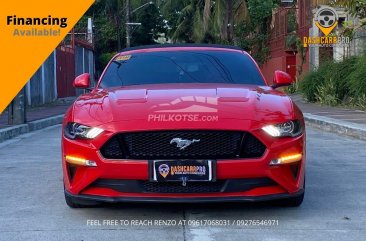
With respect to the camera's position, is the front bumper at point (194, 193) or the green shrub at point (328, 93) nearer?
the front bumper at point (194, 193)

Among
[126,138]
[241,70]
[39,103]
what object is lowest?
[39,103]

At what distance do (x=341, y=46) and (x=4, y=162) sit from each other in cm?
1970

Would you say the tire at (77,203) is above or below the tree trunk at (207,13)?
below

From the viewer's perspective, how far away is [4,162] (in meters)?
8.88

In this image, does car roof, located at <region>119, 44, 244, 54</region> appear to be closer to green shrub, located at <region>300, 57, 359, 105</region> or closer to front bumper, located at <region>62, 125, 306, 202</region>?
front bumper, located at <region>62, 125, 306, 202</region>

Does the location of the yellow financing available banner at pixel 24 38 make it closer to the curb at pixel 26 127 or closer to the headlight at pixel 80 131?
the curb at pixel 26 127

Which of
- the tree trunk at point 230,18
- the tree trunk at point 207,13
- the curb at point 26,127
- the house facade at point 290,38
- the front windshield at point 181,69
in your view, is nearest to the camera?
the front windshield at point 181,69

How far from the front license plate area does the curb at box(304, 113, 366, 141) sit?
7221mm

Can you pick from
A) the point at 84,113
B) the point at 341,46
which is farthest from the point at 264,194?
the point at 341,46

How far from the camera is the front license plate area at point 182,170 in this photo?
4.93m

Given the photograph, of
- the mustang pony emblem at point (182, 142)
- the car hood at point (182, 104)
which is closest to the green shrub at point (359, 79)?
the car hood at point (182, 104)

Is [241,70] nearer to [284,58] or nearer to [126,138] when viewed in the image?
[126,138]

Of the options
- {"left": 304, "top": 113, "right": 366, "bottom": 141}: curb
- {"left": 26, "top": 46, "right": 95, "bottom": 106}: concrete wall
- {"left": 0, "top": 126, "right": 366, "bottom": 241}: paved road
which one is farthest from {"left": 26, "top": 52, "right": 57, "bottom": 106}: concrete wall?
{"left": 0, "top": 126, "right": 366, "bottom": 241}: paved road

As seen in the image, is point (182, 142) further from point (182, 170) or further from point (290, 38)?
point (290, 38)
